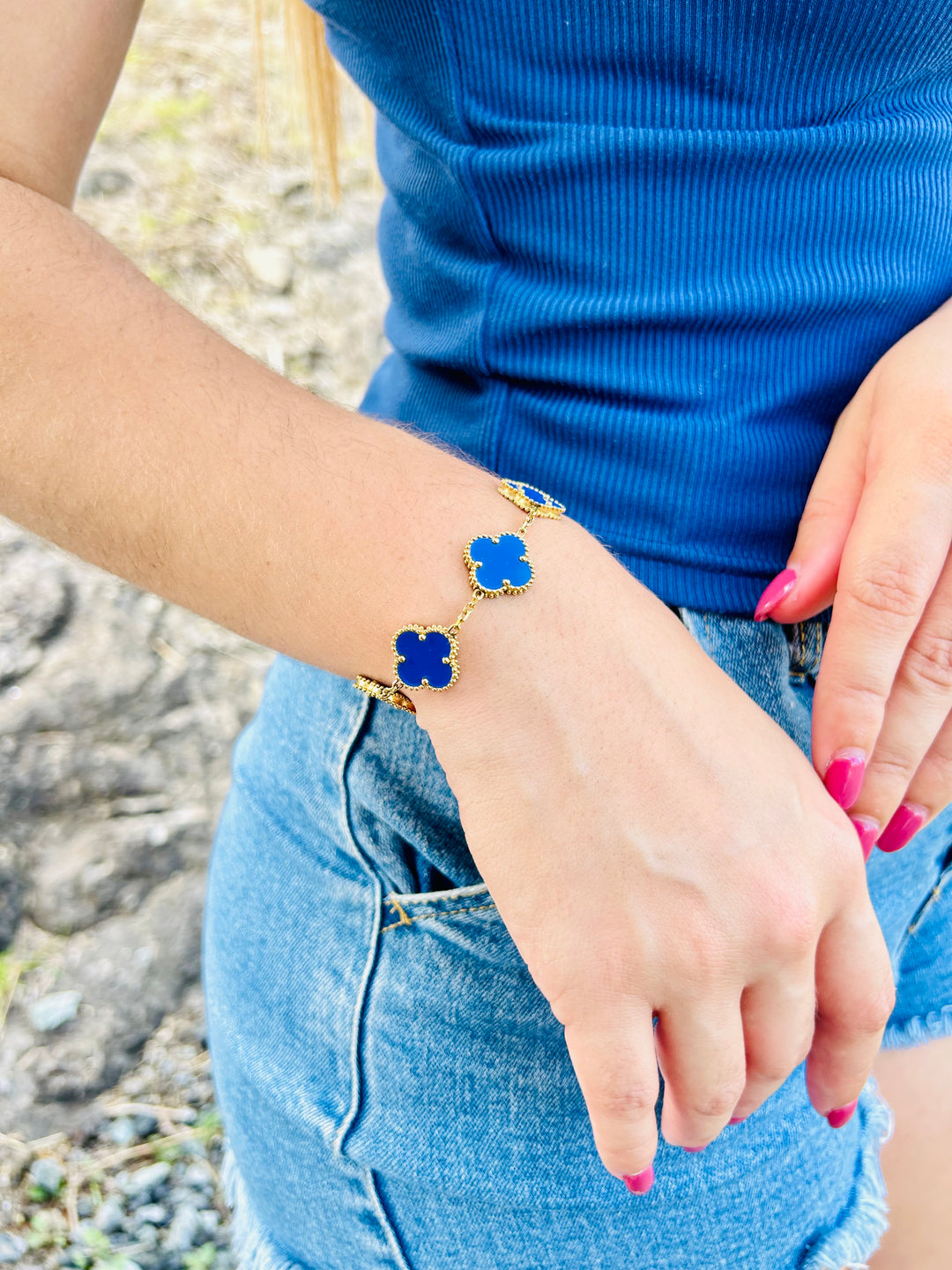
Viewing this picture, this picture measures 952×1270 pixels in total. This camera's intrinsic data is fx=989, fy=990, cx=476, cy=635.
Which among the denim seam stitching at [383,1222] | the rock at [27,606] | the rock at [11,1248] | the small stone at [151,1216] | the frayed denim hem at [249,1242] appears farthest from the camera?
the rock at [27,606]

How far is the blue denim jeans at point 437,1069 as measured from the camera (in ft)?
3.28

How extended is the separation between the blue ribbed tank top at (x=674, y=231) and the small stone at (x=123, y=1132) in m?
1.54

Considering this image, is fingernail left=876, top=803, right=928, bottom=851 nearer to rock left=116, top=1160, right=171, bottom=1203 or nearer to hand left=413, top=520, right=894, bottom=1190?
hand left=413, top=520, right=894, bottom=1190

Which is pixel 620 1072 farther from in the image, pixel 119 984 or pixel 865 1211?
pixel 119 984

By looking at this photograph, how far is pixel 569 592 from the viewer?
783 mm

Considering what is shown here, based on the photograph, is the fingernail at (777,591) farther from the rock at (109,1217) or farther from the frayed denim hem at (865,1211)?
the rock at (109,1217)

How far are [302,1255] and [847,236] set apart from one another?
4.25 ft

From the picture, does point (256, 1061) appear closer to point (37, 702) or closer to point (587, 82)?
point (587, 82)

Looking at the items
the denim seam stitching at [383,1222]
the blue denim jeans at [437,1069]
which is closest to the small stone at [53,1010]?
the blue denim jeans at [437,1069]

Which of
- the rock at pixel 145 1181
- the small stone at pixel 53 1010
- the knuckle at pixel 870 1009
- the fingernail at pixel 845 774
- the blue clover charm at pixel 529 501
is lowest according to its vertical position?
the rock at pixel 145 1181

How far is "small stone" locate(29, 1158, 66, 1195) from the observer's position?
178 centimetres

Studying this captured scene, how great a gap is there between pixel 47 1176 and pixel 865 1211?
141 centimetres

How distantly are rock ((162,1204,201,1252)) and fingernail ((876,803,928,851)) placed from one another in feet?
4.91

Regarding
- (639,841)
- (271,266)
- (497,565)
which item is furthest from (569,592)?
(271,266)
